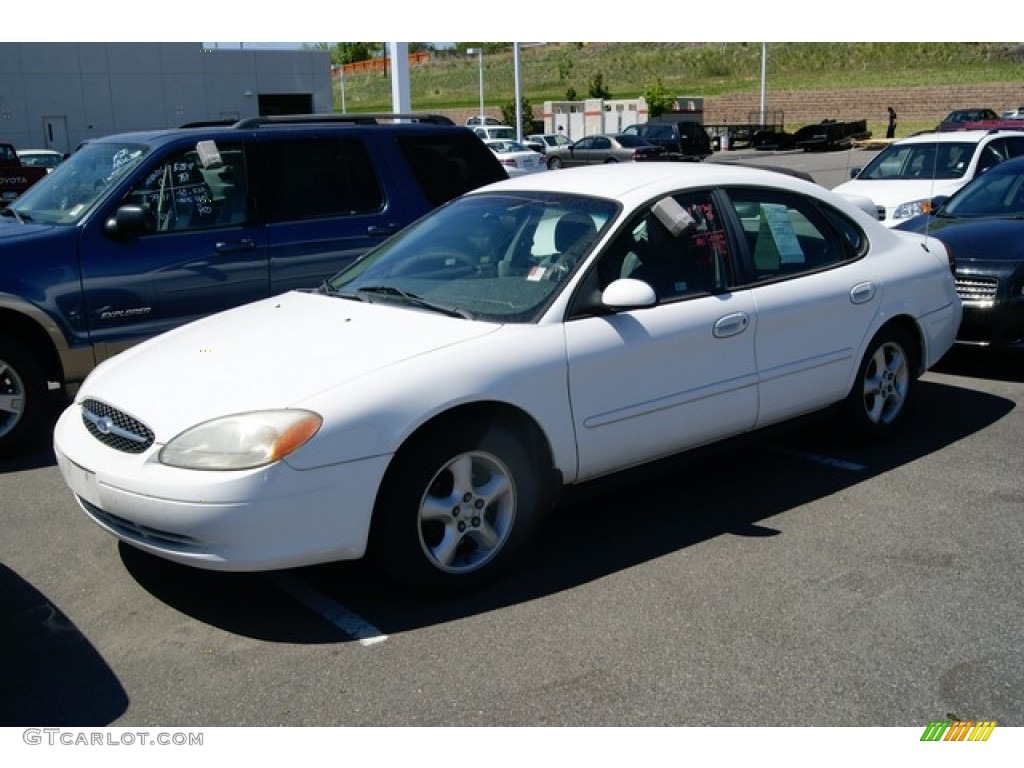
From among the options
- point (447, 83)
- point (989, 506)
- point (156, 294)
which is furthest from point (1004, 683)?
point (447, 83)

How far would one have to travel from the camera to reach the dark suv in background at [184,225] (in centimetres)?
626

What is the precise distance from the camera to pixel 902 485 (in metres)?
5.41

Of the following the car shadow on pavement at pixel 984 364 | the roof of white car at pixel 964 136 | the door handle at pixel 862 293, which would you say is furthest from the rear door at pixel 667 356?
the roof of white car at pixel 964 136

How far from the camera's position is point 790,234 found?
5484mm

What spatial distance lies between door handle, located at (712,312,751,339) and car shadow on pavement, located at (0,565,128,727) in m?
2.89

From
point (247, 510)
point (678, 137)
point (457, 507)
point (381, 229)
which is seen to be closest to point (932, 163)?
point (381, 229)

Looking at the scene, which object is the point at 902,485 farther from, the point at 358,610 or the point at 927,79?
the point at 927,79

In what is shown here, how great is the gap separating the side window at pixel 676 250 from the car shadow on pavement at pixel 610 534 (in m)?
0.80

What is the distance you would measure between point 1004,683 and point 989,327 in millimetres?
4293

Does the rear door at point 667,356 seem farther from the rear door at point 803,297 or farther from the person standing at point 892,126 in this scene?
the person standing at point 892,126

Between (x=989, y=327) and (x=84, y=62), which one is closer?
(x=989, y=327)

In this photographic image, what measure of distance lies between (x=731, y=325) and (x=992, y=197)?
16.8 feet

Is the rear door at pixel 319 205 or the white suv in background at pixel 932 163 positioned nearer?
the rear door at pixel 319 205
